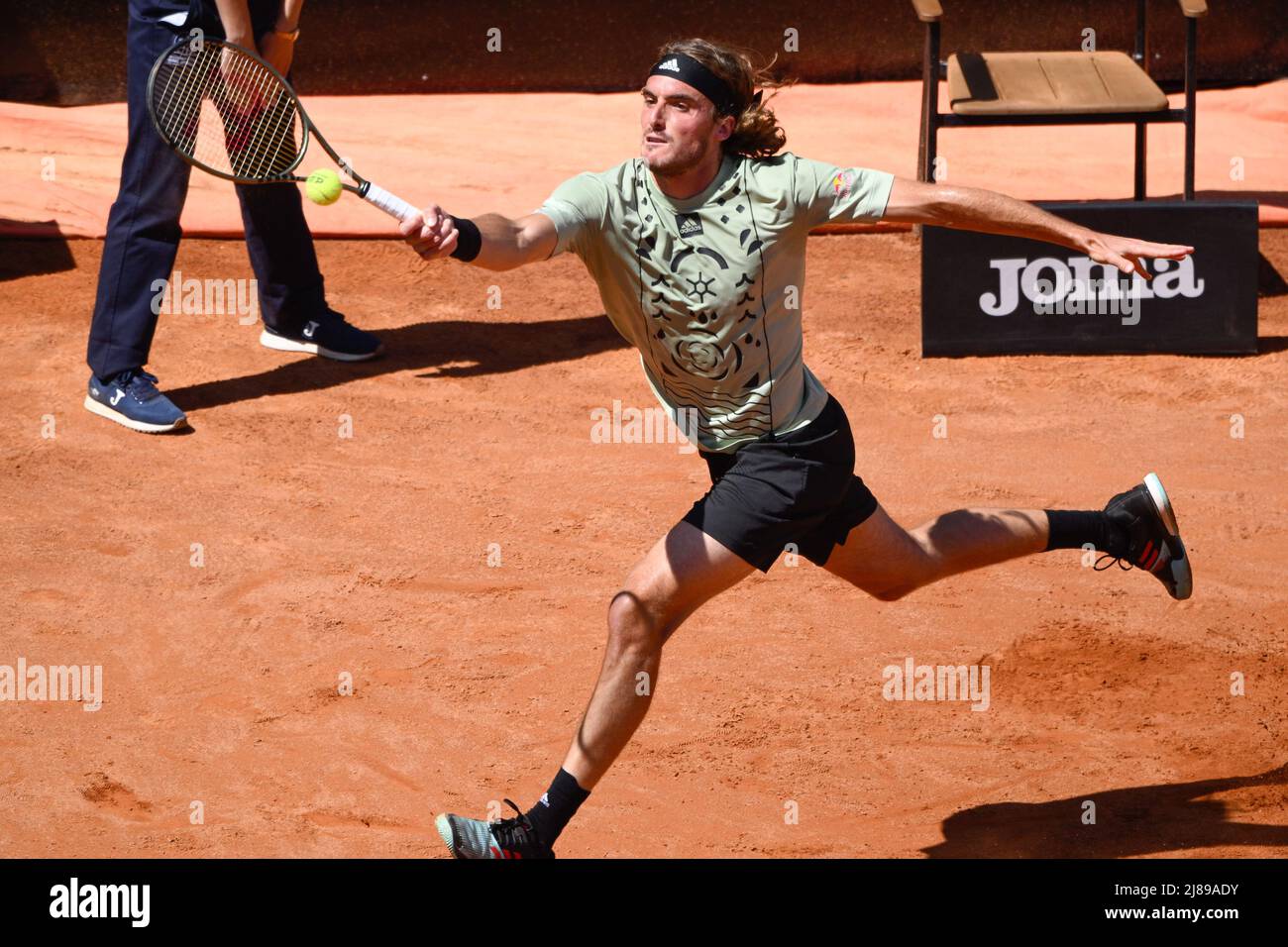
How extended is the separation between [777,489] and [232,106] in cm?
306

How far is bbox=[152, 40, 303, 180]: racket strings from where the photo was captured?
5645 mm

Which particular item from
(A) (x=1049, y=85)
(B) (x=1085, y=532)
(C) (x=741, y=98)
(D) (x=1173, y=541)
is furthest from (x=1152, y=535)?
(A) (x=1049, y=85)

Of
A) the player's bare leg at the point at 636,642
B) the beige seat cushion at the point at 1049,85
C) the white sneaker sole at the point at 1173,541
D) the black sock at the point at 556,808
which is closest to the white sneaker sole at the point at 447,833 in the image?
the black sock at the point at 556,808

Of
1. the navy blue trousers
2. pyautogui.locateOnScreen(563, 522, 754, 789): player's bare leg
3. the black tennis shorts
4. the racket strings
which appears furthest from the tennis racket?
pyautogui.locateOnScreen(563, 522, 754, 789): player's bare leg

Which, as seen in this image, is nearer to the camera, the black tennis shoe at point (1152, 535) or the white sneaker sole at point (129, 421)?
the black tennis shoe at point (1152, 535)

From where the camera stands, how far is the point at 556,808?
3.96 m

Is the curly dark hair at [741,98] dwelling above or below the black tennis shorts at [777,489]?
above

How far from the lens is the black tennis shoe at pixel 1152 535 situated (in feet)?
16.3

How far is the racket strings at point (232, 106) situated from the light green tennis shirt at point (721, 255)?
1702 mm

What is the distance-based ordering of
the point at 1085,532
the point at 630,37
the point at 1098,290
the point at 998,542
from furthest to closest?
the point at 630,37 < the point at 1098,290 < the point at 1085,532 < the point at 998,542

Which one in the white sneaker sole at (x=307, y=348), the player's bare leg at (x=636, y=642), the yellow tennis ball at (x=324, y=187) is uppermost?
the yellow tennis ball at (x=324, y=187)

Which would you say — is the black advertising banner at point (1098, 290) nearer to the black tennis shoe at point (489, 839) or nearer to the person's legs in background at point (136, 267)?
the person's legs in background at point (136, 267)

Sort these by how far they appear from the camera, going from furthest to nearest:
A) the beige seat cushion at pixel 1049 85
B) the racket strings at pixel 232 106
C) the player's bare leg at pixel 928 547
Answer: the beige seat cushion at pixel 1049 85 < the racket strings at pixel 232 106 < the player's bare leg at pixel 928 547

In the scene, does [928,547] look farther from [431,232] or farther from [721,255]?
[431,232]
